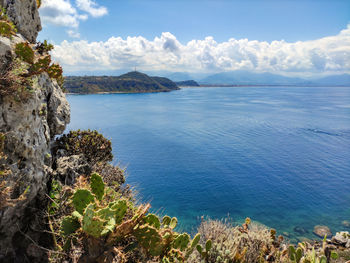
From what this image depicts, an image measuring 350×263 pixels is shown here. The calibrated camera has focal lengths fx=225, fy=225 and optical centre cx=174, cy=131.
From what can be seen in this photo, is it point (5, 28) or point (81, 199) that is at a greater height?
point (5, 28)

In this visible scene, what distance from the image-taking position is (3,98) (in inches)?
239

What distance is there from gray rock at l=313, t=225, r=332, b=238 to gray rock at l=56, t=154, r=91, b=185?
64.4ft

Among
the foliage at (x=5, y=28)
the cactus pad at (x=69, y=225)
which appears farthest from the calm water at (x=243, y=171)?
the foliage at (x=5, y=28)

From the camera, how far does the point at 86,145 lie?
11117 mm

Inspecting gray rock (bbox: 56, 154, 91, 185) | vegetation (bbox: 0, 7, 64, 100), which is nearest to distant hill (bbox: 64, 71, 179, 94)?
gray rock (bbox: 56, 154, 91, 185)

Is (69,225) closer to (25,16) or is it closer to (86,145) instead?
(86,145)

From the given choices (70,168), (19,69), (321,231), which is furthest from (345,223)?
(19,69)

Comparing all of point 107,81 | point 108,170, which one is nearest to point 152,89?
point 107,81

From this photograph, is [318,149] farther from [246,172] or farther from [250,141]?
[246,172]

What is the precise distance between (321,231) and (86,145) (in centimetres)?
2023

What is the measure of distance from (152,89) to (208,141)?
153 metres

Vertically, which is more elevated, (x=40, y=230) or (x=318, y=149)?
(x=40, y=230)

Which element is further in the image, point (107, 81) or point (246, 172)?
point (107, 81)

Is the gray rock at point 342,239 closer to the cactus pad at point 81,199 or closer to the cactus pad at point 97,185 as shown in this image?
the cactus pad at point 97,185
